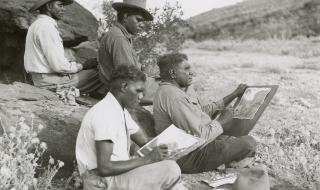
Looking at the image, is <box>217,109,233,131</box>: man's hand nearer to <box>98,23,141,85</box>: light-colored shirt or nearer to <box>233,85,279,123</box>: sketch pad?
<box>233,85,279,123</box>: sketch pad

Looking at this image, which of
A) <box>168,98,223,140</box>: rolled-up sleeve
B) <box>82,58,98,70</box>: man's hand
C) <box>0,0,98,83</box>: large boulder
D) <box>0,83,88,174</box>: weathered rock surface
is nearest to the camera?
<box>168,98,223,140</box>: rolled-up sleeve

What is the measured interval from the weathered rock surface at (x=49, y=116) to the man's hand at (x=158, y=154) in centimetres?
158

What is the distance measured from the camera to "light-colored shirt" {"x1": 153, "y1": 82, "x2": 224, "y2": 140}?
190 inches

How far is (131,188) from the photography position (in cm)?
393

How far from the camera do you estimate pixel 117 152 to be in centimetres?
402

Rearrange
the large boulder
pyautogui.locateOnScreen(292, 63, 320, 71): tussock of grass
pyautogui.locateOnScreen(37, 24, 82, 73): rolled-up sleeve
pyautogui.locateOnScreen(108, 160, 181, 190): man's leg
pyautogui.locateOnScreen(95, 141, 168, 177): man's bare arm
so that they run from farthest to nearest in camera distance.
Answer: pyautogui.locateOnScreen(292, 63, 320, 71): tussock of grass
the large boulder
pyautogui.locateOnScreen(37, 24, 82, 73): rolled-up sleeve
pyautogui.locateOnScreen(108, 160, 181, 190): man's leg
pyautogui.locateOnScreen(95, 141, 168, 177): man's bare arm

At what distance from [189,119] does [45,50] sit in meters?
2.52

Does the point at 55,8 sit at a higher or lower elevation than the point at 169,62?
higher

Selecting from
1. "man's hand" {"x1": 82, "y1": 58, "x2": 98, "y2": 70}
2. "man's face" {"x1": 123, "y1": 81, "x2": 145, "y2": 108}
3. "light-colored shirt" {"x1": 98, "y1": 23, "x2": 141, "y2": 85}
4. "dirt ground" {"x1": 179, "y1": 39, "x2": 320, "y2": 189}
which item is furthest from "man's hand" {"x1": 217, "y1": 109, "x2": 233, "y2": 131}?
"man's hand" {"x1": 82, "y1": 58, "x2": 98, "y2": 70}

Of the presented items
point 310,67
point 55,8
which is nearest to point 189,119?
point 55,8

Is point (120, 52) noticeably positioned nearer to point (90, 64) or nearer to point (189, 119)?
point (90, 64)

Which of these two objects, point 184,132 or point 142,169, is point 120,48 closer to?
point 184,132

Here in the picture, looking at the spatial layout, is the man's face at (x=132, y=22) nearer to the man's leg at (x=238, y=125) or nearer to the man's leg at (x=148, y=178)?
the man's leg at (x=238, y=125)

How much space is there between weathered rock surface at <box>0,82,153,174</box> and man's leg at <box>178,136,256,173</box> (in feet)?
2.27
